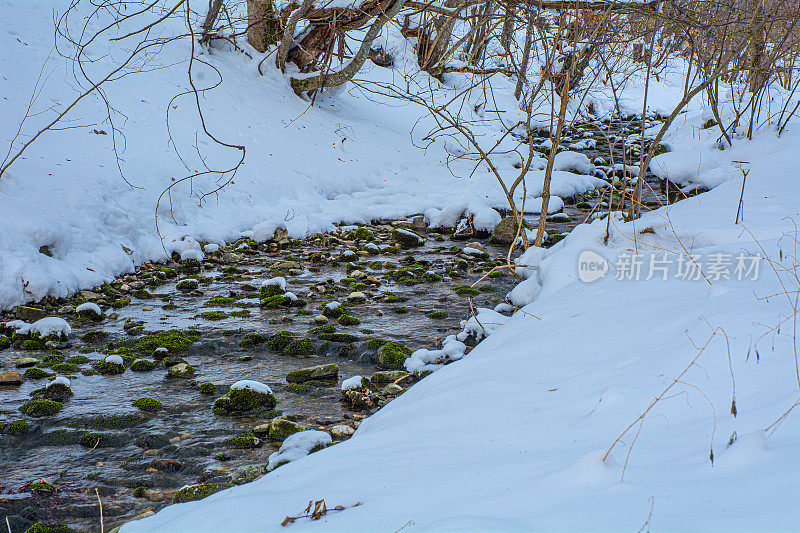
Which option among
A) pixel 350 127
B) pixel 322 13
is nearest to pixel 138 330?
pixel 322 13

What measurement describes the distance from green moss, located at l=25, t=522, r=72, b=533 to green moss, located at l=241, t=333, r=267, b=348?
2.14 meters

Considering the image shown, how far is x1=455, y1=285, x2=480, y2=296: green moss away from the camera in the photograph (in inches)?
214

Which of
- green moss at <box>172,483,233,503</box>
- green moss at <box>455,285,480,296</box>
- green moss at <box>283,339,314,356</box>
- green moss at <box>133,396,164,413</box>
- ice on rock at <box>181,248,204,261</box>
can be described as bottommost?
green moss at <box>172,483,233,503</box>

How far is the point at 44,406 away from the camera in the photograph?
10.4 feet

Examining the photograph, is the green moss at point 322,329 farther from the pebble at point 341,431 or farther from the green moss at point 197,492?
the green moss at point 197,492

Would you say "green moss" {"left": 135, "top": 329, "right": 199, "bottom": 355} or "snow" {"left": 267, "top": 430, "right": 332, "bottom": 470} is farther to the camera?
"green moss" {"left": 135, "top": 329, "right": 199, "bottom": 355}

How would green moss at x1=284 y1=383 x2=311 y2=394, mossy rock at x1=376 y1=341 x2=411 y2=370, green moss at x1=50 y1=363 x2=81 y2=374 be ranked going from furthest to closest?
mossy rock at x1=376 y1=341 x2=411 y2=370 → green moss at x1=50 y1=363 x2=81 y2=374 → green moss at x1=284 y1=383 x2=311 y2=394

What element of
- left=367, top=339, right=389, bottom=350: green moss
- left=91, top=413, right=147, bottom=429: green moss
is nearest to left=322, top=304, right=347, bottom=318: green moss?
left=367, top=339, right=389, bottom=350: green moss

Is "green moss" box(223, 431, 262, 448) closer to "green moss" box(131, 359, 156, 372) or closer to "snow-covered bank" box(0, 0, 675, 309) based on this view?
"green moss" box(131, 359, 156, 372)

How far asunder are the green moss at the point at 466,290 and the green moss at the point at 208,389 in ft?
8.65

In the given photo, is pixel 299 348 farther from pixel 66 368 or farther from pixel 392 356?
pixel 66 368

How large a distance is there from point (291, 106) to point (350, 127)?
1303 millimetres

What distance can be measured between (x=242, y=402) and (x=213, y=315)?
1.85m

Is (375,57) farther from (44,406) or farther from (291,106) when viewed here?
(44,406)
